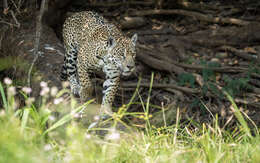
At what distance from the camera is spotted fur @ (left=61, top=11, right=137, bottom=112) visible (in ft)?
19.0

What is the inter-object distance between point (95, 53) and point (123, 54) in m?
0.60

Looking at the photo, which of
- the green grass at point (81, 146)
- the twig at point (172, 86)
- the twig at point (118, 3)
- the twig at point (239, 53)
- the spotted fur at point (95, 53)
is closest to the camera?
the green grass at point (81, 146)

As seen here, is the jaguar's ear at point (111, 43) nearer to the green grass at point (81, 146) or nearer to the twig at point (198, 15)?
the green grass at point (81, 146)

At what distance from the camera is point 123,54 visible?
572 centimetres

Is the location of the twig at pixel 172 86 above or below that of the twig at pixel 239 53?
below

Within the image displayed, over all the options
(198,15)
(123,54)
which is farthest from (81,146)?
(198,15)

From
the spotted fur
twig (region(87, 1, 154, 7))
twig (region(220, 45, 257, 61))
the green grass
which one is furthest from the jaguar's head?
twig (region(87, 1, 154, 7))

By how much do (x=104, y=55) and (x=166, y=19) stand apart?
561cm

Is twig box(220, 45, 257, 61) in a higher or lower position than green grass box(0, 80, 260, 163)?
lower

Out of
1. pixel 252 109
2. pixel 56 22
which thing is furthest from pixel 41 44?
pixel 252 109

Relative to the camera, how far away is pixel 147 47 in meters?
9.29

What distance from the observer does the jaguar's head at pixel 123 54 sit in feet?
18.6

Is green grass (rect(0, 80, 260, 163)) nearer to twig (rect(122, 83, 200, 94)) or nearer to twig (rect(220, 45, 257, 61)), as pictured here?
twig (rect(122, 83, 200, 94))

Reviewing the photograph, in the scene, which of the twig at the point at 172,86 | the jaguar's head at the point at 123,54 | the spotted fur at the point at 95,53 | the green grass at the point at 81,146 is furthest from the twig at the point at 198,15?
the green grass at the point at 81,146
